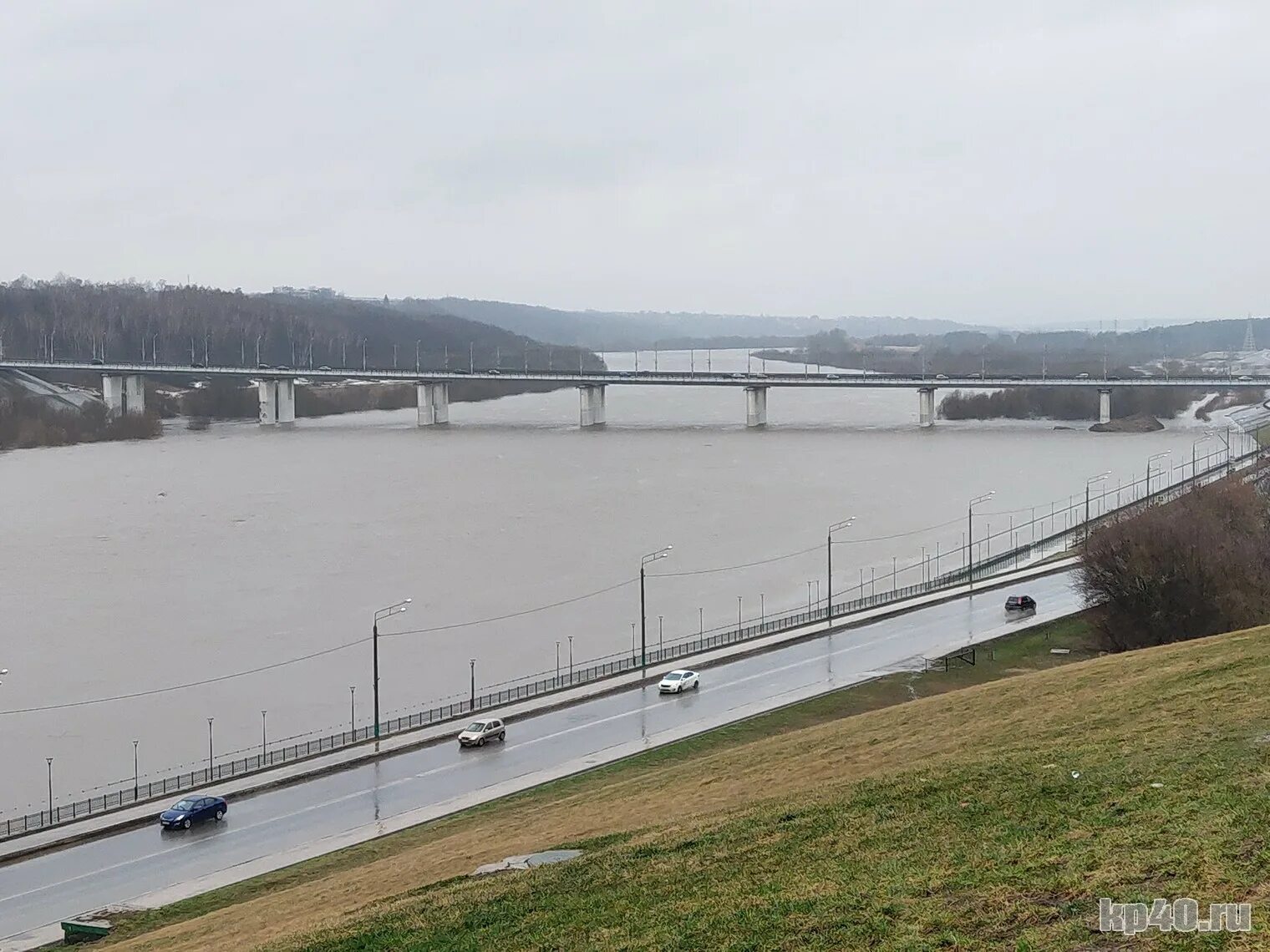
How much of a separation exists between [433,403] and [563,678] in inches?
1944

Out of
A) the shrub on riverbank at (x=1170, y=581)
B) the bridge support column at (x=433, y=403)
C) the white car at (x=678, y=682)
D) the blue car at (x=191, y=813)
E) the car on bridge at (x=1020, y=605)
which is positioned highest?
the bridge support column at (x=433, y=403)

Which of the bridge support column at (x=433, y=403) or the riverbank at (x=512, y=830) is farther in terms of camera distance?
the bridge support column at (x=433, y=403)

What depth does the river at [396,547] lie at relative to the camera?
1934 cm

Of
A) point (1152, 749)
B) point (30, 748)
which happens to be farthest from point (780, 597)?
point (1152, 749)

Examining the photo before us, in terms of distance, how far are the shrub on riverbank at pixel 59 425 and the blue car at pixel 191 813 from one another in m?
48.3

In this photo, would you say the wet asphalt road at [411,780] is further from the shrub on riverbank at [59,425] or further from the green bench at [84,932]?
the shrub on riverbank at [59,425]

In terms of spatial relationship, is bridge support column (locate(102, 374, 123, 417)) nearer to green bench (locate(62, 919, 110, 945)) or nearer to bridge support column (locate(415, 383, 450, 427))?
bridge support column (locate(415, 383, 450, 427))

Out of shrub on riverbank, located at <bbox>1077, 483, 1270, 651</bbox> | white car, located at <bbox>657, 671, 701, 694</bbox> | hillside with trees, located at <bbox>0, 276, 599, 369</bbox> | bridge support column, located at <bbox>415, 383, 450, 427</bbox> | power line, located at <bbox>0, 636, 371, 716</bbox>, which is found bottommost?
power line, located at <bbox>0, 636, 371, 716</bbox>

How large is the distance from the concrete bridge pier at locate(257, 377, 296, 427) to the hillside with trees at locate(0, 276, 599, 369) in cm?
1325

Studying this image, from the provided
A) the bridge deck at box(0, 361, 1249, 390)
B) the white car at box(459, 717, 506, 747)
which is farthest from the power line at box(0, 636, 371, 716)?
the bridge deck at box(0, 361, 1249, 390)

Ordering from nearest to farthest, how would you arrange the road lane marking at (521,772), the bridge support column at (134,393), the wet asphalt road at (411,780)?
1. the wet asphalt road at (411,780)
2. the road lane marking at (521,772)
3. the bridge support column at (134,393)

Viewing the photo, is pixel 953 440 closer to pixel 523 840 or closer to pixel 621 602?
pixel 621 602

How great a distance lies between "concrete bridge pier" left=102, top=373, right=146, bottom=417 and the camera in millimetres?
70500

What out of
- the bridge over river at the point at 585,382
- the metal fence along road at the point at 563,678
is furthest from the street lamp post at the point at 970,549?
the bridge over river at the point at 585,382
